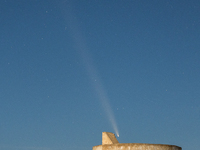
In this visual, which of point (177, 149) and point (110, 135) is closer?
point (177, 149)

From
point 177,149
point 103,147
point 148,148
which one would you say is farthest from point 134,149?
point 177,149

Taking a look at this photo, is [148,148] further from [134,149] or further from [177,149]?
[177,149]

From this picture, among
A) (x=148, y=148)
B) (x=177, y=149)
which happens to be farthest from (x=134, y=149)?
→ (x=177, y=149)

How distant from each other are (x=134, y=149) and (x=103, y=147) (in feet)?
9.99

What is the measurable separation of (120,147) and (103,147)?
70.7 inches

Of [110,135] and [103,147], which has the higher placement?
[110,135]

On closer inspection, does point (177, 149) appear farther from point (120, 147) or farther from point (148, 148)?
point (120, 147)

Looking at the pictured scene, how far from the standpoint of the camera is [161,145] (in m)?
24.1

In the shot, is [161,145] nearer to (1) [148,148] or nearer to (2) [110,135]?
(1) [148,148]

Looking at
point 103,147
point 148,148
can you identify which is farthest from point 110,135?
point 148,148

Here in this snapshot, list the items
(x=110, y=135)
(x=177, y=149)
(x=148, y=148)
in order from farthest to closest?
(x=110, y=135) < (x=177, y=149) < (x=148, y=148)

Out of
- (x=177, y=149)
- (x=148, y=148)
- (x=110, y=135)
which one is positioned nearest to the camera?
(x=148, y=148)

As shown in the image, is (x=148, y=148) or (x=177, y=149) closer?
(x=148, y=148)

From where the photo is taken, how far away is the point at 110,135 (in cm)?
2820
